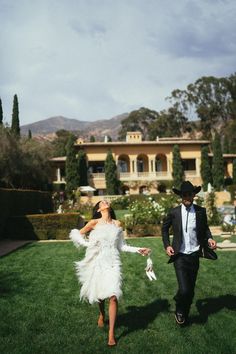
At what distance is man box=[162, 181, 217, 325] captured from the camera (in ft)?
16.7

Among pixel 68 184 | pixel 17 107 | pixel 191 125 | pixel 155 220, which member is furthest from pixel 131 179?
pixel 155 220

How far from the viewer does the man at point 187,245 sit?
5.09 metres

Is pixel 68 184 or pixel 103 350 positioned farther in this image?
pixel 68 184

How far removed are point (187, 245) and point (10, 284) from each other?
157 inches

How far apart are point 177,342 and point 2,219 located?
43.5ft

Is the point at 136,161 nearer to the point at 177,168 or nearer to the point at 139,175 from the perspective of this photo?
the point at 139,175

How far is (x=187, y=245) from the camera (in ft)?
17.0

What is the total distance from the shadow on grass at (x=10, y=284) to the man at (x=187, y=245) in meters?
3.06

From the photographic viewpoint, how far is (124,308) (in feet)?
19.9

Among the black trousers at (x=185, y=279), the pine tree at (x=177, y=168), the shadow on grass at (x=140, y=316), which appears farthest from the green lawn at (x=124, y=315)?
the pine tree at (x=177, y=168)

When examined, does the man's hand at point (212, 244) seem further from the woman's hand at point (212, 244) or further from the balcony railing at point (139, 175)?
the balcony railing at point (139, 175)

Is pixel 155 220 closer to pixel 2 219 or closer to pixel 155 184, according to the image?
pixel 2 219

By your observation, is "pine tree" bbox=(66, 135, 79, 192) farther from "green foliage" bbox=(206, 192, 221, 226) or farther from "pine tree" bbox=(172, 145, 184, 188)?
"green foliage" bbox=(206, 192, 221, 226)

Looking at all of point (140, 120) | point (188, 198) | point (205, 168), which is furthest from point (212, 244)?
point (140, 120)
